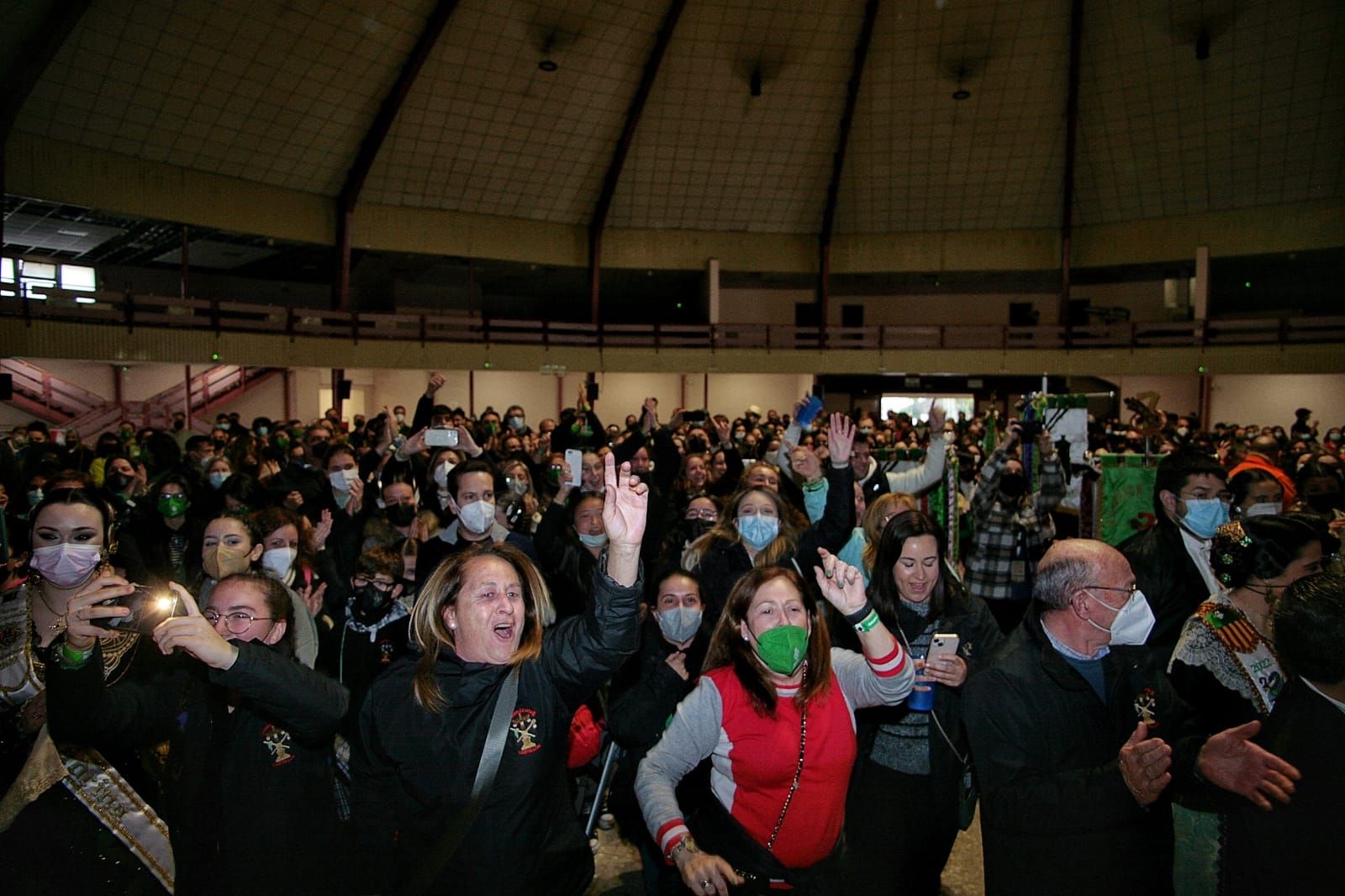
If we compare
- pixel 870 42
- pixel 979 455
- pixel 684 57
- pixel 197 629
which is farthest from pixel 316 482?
pixel 870 42

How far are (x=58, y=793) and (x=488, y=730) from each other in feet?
4.95

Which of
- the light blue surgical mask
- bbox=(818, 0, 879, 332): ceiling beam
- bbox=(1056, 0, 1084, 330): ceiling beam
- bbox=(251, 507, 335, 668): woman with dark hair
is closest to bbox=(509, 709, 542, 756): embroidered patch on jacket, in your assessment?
bbox=(251, 507, 335, 668): woman with dark hair

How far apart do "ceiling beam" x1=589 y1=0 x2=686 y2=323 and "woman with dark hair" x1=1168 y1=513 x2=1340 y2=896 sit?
17.8 m

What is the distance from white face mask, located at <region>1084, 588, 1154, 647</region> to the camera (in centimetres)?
251

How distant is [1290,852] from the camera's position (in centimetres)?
205

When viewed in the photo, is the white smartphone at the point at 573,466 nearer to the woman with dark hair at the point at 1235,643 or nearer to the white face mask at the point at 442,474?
the white face mask at the point at 442,474

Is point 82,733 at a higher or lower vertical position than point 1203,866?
higher

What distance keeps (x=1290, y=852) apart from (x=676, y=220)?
75.4 ft

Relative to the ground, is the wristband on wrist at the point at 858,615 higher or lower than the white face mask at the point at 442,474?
lower

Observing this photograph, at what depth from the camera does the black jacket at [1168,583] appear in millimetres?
3777

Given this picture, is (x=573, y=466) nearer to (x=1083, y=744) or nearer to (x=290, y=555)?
(x=290, y=555)

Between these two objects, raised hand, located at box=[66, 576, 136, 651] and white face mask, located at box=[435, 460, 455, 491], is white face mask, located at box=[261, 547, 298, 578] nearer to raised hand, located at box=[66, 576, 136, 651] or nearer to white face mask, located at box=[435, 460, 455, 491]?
raised hand, located at box=[66, 576, 136, 651]

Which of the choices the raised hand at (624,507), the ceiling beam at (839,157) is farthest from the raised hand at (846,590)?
the ceiling beam at (839,157)

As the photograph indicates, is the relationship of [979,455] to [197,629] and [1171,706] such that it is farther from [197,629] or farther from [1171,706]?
[197,629]
